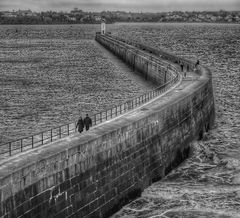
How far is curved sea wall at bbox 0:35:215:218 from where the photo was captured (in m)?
17.1

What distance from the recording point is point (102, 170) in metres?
21.0

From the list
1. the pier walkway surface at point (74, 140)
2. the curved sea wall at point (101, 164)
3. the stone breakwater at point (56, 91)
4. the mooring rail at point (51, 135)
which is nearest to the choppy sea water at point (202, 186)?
the curved sea wall at point (101, 164)

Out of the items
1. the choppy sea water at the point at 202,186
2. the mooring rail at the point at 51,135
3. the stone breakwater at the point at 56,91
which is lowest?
the stone breakwater at the point at 56,91

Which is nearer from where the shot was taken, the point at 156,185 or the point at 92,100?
the point at 156,185

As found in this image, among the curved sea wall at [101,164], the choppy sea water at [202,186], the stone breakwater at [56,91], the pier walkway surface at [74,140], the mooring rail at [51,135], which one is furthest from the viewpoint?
the stone breakwater at [56,91]

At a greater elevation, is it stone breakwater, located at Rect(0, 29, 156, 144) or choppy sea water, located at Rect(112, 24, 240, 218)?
choppy sea water, located at Rect(112, 24, 240, 218)

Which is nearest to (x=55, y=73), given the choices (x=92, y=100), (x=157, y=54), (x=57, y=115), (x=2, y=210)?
(x=157, y=54)

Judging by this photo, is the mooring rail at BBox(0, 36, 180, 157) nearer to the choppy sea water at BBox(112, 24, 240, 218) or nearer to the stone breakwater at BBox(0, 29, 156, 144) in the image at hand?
the stone breakwater at BBox(0, 29, 156, 144)

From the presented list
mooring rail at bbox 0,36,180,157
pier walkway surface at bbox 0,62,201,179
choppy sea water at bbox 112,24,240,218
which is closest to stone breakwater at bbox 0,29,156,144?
mooring rail at bbox 0,36,180,157

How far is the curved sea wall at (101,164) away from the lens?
17.1 meters

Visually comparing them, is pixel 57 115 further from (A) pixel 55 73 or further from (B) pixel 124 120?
(A) pixel 55 73

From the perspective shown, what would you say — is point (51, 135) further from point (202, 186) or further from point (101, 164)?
point (202, 186)

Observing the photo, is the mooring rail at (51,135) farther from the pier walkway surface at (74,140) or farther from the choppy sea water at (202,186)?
the choppy sea water at (202,186)

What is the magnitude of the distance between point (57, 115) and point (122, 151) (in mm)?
20399
